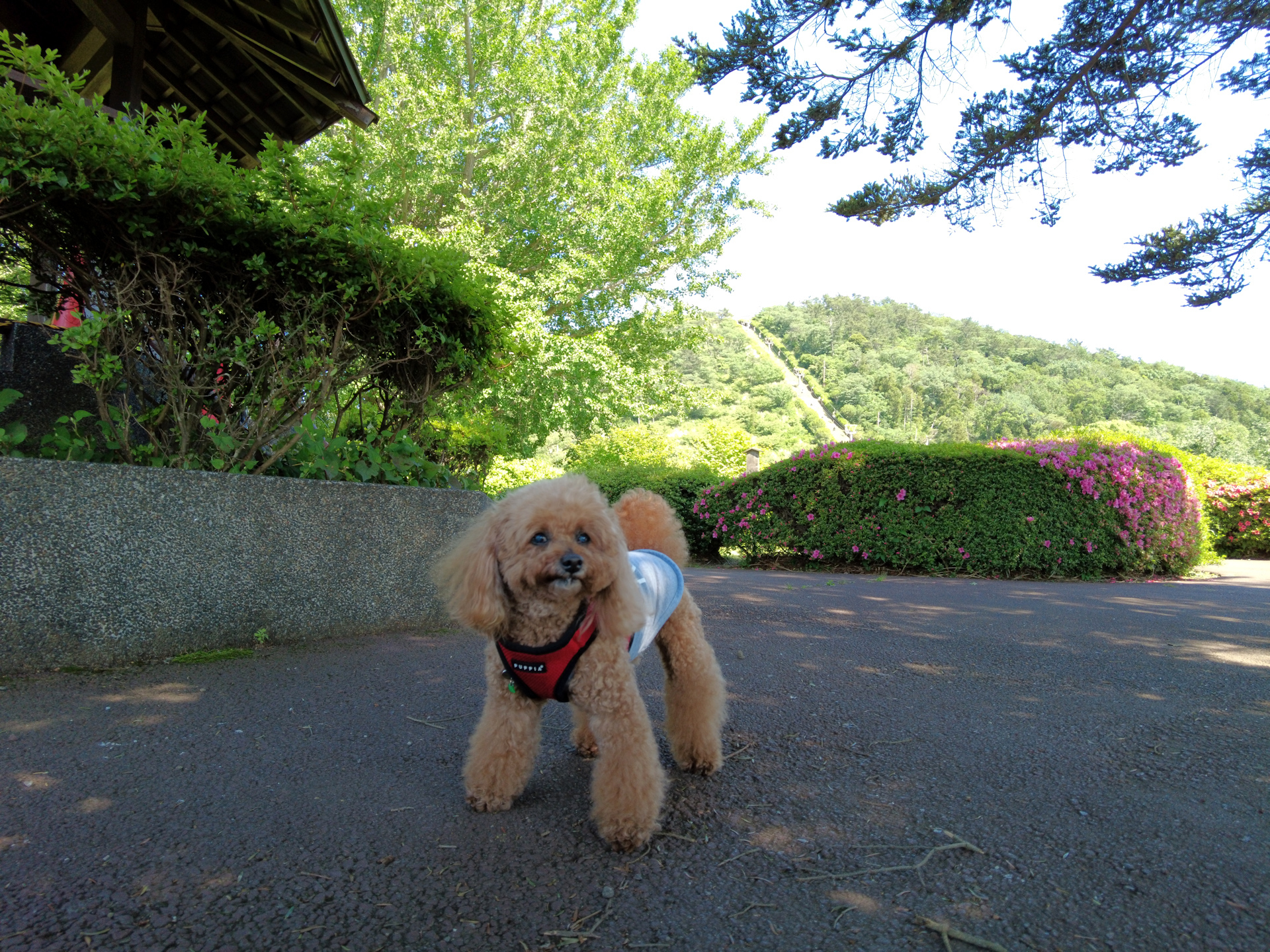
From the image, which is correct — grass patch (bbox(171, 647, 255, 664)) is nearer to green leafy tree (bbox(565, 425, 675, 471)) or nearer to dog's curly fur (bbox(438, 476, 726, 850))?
dog's curly fur (bbox(438, 476, 726, 850))

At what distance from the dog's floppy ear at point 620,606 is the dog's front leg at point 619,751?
0.06 m

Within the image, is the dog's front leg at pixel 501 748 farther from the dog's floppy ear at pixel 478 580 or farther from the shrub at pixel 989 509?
the shrub at pixel 989 509

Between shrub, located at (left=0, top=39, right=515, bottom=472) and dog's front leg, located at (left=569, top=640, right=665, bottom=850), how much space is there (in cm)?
254

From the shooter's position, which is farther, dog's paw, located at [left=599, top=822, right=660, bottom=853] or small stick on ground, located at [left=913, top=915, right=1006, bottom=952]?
dog's paw, located at [left=599, top=822, right=660, bottom=853]

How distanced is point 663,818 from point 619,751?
29 centimetres

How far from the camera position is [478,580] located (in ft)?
7.13

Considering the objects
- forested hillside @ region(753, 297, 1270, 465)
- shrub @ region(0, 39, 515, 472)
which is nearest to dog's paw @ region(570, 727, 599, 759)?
shrub @ region(0, 39, 515, 472)

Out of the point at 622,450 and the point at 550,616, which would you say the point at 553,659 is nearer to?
the point at 550,616

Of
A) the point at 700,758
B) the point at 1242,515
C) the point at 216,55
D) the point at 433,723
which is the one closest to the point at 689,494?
the point at 216,55

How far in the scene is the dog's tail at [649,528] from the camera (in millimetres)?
2988

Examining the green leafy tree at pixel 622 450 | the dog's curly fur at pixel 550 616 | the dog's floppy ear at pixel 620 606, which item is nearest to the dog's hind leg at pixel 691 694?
the dog's curly fur at pixel 550 616

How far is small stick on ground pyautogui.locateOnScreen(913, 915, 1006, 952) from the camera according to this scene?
4.97 ft

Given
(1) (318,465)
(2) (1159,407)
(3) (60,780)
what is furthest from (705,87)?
(2) (1159,407)

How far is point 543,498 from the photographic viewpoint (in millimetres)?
2234
